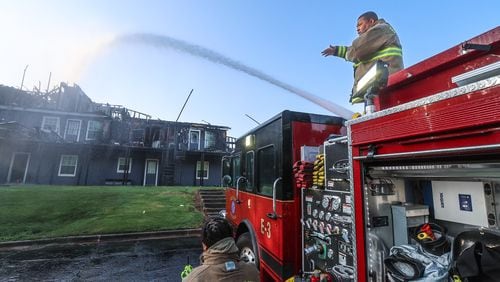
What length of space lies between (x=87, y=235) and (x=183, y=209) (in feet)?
13.3

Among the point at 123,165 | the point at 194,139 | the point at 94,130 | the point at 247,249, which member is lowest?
the point at 247,249

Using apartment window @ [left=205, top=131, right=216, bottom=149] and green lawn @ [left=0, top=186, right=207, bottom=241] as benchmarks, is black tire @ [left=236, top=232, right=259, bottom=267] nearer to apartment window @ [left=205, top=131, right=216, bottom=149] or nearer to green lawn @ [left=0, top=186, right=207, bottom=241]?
green lawn @ [left=0, top=186, right=207, bottom=241]

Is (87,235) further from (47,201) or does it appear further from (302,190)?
(302,190)

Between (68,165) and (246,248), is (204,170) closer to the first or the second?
(68,165)

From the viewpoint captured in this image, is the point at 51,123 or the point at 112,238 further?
the point at 51,123

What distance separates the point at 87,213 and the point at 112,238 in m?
3.09

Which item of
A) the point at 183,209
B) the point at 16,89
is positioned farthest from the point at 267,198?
the point at 16,89

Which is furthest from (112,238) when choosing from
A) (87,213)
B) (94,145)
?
(94,145)

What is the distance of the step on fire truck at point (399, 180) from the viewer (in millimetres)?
1408

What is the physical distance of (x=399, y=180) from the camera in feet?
7.52

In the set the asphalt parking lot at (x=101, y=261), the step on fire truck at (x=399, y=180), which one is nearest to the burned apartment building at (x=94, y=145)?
the asphalt parking lot at (x=101, y=261)

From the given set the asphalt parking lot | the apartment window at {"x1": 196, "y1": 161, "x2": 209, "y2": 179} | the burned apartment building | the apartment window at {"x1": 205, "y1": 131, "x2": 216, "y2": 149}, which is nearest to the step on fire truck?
the asphalt parking lot

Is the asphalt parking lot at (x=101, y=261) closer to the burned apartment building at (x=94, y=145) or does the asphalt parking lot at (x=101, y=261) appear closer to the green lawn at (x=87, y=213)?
the green lawn at (x=87, y=213)

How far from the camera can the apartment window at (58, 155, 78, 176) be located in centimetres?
1959
